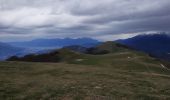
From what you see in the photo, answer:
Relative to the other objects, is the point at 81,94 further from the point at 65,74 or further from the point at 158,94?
the point at 65,74

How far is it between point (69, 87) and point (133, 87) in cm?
949

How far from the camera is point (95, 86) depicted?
4353cm

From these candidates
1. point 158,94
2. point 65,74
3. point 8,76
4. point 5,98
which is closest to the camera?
point 5,98

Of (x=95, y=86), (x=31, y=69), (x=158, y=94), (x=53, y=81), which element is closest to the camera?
(x=158, y=94)

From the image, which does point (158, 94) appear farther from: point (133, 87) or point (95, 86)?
point (95, 86)

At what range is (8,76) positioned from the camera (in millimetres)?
52594

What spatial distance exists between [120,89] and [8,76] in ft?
69.3

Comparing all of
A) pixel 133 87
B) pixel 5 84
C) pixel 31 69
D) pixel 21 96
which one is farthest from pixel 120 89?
pixel 31 69

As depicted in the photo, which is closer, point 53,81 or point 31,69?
point 53,81

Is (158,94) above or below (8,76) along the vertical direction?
below

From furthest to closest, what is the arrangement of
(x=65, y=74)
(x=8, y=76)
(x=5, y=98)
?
(x=65, y=74) < (x=8, y=76) < (x=5, y=98)

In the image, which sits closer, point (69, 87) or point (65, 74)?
point (69, 87)

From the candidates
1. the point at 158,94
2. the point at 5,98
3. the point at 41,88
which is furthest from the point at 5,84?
the point at 158,94

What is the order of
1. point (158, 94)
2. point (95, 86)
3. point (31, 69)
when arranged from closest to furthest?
point (158, 94) < point (95, 86) < point (31, 69)
